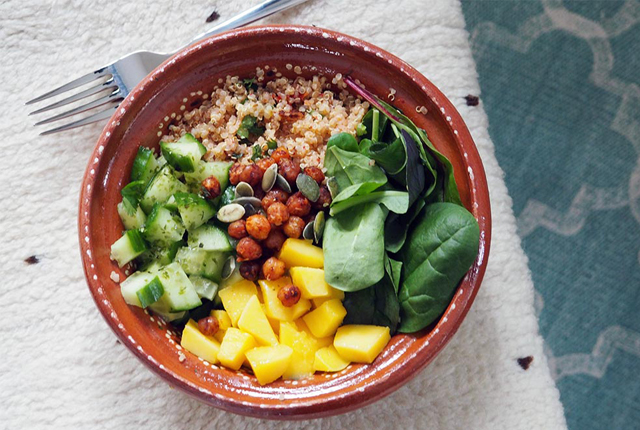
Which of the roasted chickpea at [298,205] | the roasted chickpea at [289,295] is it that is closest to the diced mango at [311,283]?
the roasted chickpea at [289,295]

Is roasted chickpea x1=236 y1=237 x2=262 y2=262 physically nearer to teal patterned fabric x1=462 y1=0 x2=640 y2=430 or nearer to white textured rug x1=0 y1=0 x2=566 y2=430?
white textured rug x1=0 y1=0 x2=566 y2=430

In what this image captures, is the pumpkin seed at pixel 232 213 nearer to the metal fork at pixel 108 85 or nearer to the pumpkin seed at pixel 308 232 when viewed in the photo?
the pumpkin seed at pixel 308 232

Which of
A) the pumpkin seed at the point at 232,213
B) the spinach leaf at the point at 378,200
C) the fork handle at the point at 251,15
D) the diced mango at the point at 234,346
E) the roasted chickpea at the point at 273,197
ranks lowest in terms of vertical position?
the diced mango at the point at 234,346

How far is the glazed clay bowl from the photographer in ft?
4.44

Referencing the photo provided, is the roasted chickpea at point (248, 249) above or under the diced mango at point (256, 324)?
above

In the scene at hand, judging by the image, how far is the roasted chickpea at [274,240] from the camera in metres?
1.43

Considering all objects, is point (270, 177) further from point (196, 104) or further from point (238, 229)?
point (196, 104)

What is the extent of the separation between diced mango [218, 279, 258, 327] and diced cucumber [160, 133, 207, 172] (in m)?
0.27

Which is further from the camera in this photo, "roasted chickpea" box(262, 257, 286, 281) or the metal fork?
the metal fork

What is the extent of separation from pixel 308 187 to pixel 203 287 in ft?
1.00

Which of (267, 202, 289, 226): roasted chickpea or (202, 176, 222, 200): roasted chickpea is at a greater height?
(202, 176, 222, 200): roasted chickpea

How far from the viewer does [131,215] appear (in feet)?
4.80

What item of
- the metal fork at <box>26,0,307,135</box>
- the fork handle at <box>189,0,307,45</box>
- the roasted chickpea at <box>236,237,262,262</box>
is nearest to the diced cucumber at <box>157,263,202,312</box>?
the roasted chickpea at <box>236,237,262,262</box>

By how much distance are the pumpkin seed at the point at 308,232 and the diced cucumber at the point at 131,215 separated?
352mm
